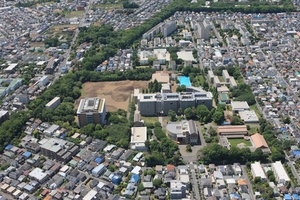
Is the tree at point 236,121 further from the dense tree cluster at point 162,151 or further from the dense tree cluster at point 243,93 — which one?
the dense tree cluster at point 162,151

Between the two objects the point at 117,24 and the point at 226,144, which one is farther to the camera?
the point at 117,24

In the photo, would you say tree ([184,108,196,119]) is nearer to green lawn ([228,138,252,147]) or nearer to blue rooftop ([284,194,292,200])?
green lawn ([228,138,252,147])

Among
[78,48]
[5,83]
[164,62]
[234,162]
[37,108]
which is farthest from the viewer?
[78,48]

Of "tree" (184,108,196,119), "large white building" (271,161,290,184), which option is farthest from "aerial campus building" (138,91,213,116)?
"large white building" (271,161,290,184)

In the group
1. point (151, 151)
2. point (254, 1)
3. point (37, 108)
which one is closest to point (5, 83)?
point (37, 108)

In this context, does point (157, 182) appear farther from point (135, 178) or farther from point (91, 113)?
→ point (91, 113)

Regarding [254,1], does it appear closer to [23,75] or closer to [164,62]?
[164,62]

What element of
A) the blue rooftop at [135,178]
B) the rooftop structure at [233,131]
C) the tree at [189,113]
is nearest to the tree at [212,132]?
the rooftop structure at [233,131]
